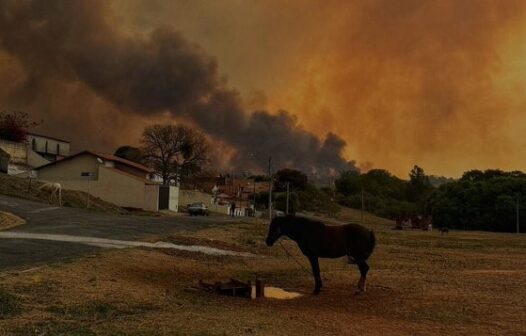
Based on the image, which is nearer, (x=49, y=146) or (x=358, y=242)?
(x=358, y=242)

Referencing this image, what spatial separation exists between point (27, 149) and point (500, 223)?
101 m

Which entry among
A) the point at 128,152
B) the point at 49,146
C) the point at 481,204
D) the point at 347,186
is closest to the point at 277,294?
the point at 49,146

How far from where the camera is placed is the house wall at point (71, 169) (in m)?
78.6

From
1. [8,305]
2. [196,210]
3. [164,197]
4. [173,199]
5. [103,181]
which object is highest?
[103,181]

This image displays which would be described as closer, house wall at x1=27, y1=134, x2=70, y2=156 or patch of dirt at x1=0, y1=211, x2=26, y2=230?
patch of dirt at x1=0, y1=211, x2=26, y2=230

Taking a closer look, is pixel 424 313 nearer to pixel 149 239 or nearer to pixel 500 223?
pixel 149 239

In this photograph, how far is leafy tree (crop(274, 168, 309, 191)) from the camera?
478 feet

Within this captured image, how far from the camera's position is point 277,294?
16156mm

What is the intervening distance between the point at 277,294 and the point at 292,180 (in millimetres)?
131211

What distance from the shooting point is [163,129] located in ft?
364

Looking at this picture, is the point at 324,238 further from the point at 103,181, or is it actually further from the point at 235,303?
the point at 103,181

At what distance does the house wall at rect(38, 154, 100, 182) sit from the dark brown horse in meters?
65.9

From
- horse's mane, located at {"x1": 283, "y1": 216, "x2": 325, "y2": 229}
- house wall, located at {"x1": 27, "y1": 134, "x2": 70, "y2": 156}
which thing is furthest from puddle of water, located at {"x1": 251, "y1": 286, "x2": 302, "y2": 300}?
house wall, located at {"x1": 27, "y1": 134, "x2": 70, "y2": 156}

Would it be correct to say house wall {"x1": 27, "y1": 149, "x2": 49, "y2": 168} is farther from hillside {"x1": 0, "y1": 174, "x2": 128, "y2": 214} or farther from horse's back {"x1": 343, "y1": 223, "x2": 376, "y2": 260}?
horse's back {"x1": 343, "y1": 223, "x2": 376, "y2": 260}
